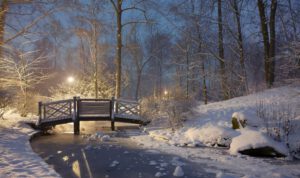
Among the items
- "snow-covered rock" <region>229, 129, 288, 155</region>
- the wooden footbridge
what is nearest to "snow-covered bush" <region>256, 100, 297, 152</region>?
"snow-covered rock" <region>229, 129, 288, 155</region>

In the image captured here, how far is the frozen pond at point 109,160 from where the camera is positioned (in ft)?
23.9

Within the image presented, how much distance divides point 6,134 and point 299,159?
34.5 ft

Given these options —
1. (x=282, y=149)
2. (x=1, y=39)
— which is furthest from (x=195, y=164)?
(x=1, y=39)

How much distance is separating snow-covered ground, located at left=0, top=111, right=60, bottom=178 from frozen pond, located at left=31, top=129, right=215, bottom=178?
0.55 meters

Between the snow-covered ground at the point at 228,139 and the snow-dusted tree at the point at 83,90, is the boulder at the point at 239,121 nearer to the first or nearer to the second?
the snow-covered ground at the point at 228,139

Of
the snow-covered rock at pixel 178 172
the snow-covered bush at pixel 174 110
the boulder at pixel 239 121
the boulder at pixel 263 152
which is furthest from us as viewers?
the snow-covered bush at pixel 174 110

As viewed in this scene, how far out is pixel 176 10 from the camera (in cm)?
1189

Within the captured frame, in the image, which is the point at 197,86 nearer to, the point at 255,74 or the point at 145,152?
the point at 255,74

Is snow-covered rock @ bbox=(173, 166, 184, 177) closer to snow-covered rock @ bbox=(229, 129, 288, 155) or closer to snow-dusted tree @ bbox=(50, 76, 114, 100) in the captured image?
snow-covered rock @ bbox=(229, 129, 288, 155)

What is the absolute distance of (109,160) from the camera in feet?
28.5

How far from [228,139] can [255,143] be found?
1.60 meters

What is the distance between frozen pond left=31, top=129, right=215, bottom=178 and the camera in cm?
729

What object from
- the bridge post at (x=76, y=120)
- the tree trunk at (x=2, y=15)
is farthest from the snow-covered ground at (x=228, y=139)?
the tree trunk at (x=2, y=15)

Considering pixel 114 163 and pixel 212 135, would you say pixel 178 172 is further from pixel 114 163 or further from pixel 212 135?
pixel 212 135
